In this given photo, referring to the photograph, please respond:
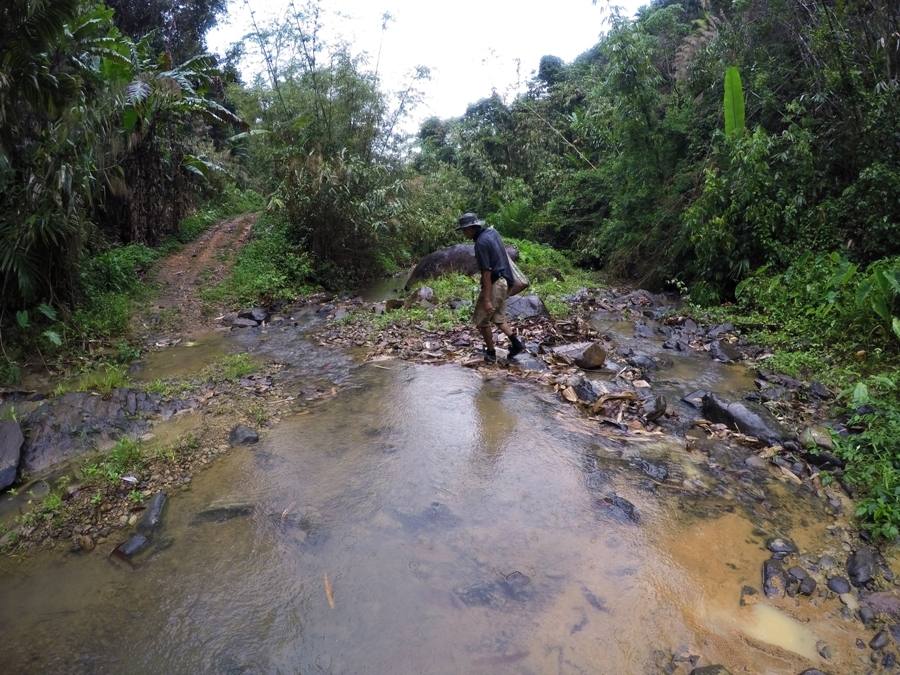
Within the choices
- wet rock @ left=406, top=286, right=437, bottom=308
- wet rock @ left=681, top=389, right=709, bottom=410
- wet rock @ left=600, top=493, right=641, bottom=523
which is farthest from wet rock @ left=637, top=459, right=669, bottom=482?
wet rock @ left=406, top=286, right=437, bottom=308

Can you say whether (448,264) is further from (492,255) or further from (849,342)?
(849,342)

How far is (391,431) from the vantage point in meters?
4.95

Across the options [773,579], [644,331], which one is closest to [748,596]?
[773,579]

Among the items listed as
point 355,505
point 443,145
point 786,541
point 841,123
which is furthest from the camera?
point 443,145

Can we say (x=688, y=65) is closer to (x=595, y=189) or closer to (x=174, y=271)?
(x=595, y=189)

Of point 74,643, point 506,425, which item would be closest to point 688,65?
point 506,425

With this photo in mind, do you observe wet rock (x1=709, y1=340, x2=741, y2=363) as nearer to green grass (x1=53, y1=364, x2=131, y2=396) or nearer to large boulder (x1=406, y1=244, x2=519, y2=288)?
large boulder (x1=406, y1=244, x2=519, y2=288)

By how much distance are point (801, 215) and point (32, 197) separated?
11082 mm

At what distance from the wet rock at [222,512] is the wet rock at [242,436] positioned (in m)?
0.97

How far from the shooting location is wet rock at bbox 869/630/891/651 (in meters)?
2.62

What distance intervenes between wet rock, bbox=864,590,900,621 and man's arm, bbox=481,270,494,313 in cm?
413

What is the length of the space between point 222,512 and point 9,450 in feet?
7.18

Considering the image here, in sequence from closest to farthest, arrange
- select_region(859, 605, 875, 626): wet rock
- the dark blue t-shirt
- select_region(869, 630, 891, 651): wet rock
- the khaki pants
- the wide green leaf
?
select_region(869, 630, 891, 651): wet rock < select_region(859, 605, 875, 626): wet rock < the dark blue t-shirt < the khaki pants < the wide green leaf

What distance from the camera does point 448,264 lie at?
13.0m
